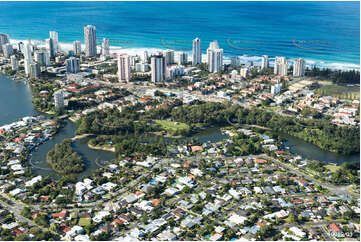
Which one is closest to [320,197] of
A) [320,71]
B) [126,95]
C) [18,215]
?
[18,215]

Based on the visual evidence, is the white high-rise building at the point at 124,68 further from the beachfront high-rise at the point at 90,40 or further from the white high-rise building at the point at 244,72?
the beachfront high-rise at the point at 90,40

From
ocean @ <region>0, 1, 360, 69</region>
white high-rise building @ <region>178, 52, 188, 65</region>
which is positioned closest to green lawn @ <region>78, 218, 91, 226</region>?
white high-rise building @ <region>178, 52, 188, 65</region>

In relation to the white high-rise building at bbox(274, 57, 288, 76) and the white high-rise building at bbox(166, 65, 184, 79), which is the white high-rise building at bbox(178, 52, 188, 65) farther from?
the white high-rise building at bbox(274, 57, 288, 76)

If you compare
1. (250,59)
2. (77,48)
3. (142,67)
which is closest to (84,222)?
(142,67)

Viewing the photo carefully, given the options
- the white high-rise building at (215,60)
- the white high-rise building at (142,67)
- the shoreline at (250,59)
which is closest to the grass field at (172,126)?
the white high-rise building at (142,67)

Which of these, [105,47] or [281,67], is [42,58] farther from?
[281,67]

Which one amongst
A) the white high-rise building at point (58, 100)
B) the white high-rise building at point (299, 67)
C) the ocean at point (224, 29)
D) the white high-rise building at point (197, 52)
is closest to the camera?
the white high-rise building at point (58, 100)
